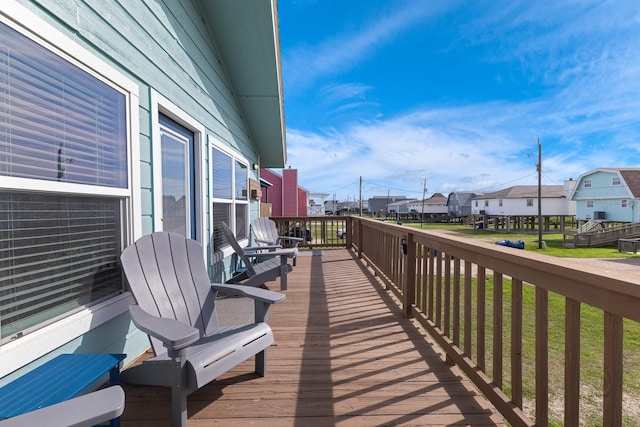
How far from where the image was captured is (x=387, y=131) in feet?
60.4

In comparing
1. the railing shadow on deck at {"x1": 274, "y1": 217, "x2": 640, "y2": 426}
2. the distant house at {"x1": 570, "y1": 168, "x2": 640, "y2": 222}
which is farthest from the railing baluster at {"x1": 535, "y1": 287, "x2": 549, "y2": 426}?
the distant house at {"x1": 570, "y1": 168, "x2": 640, "y2": 222}

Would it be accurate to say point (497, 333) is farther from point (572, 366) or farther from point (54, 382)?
point (54, 382)

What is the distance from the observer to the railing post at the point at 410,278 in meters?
2.64

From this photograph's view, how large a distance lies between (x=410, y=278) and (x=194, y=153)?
96.1 inches

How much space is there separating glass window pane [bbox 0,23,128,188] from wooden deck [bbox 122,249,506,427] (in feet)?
4.10

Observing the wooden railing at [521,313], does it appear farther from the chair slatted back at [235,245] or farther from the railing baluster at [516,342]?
the chair slatted back at [235,245]

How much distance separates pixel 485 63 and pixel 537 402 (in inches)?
646

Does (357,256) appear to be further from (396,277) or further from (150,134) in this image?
(150,134)

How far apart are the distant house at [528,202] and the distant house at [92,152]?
32121 millimetres

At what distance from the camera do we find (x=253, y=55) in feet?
11.7

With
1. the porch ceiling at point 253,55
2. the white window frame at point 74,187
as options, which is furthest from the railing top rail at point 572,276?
the porch ceiling at point 253,55

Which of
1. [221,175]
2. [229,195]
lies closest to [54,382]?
[221,175]

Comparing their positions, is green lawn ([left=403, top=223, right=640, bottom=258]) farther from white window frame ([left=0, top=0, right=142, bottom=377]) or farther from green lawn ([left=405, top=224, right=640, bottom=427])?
white window frame ([left=0, top=0, right=142, bottom=377])

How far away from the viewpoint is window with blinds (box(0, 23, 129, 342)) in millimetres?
1208
